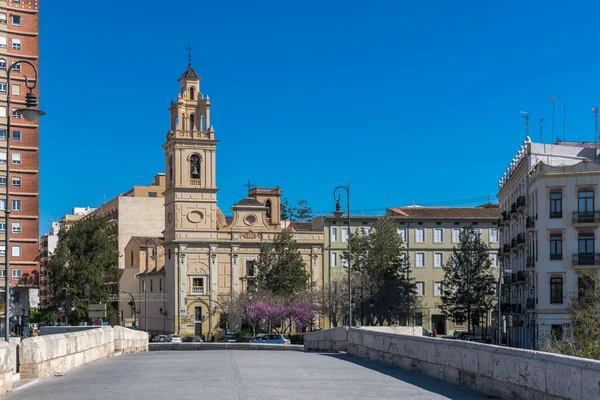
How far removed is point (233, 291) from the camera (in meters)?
100

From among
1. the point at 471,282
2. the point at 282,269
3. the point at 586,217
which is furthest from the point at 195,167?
the point at 586,217

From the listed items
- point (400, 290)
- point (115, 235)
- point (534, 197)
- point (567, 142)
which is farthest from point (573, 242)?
point (115, 235)

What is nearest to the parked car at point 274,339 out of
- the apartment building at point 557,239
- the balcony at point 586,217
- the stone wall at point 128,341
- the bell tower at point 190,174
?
the apartment building at point 557,239

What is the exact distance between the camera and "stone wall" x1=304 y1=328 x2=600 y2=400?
37.9 feet

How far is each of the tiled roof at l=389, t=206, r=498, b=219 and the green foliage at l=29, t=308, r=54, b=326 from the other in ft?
122

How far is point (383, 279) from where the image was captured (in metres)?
88.6

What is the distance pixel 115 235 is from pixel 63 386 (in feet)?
353

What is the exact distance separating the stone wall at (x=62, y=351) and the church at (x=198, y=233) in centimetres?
6762

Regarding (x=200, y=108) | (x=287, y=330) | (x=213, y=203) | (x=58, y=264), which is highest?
(x=200, y=108)

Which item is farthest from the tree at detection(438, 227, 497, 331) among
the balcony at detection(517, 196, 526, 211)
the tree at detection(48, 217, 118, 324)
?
the tree at detection(48, 217, 118, 324)

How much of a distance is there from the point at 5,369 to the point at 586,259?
49686 mm

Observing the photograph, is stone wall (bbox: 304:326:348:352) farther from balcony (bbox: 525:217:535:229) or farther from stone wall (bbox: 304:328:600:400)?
balcony (bbox: 525:217:535:229)

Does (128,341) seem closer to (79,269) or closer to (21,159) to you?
(21,159)

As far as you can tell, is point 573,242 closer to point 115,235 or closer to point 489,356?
point 489,356
